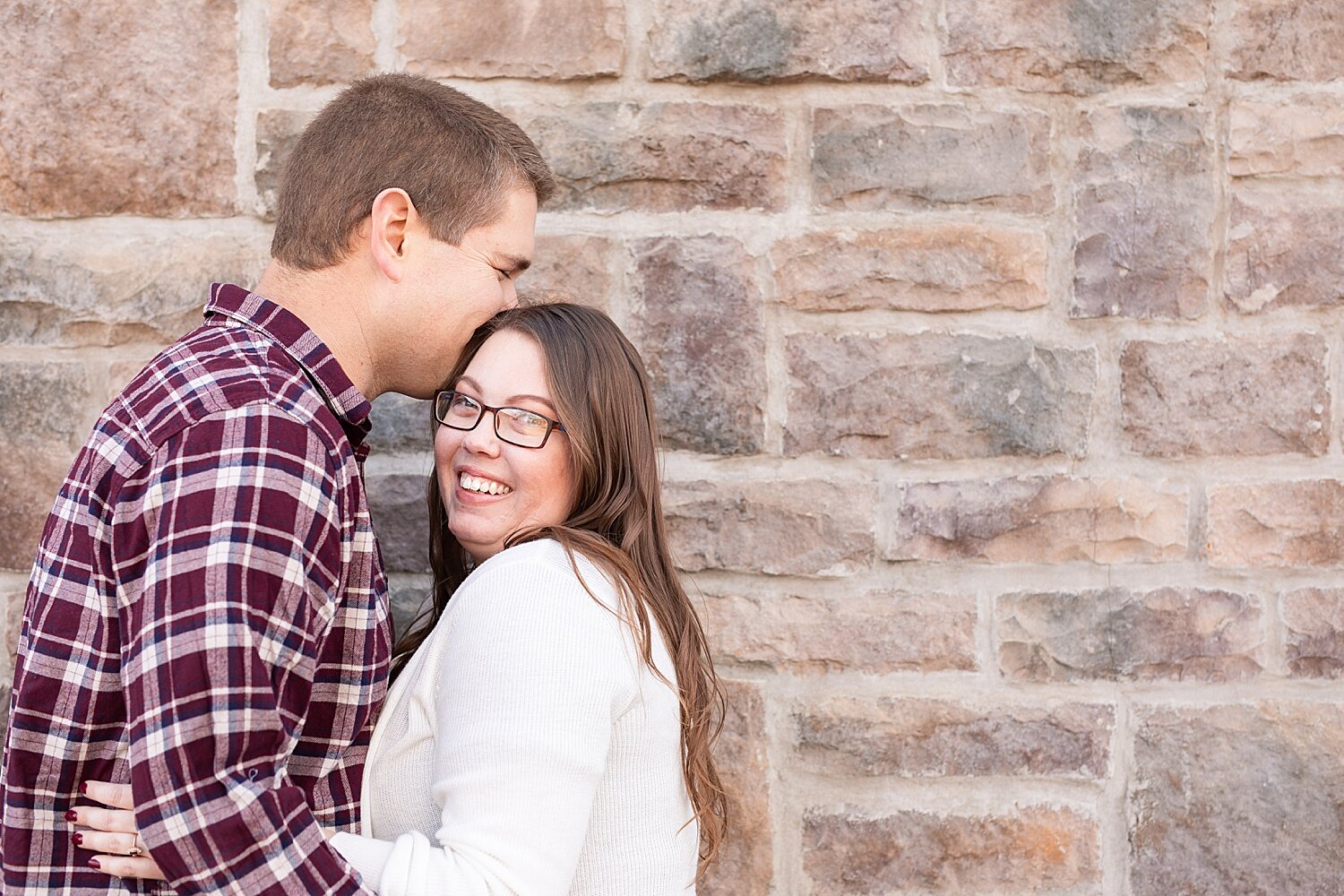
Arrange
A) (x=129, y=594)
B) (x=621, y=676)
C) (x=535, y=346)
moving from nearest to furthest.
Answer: (x=129, y=594) < (x=621, y=676) < (x=535, y=346)

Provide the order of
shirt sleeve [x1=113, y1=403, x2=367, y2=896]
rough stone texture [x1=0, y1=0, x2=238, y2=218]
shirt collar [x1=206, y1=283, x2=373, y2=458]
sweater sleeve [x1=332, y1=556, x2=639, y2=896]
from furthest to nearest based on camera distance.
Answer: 1. rough stone texture [x1=0, y1=0, x2=238, y2=218]
2. shirt collar [x1=206, y1=283, x2=373, y2=458]
3. sweater sleeve [x1=332, y1=556, x2=639, y2=896]
4. shirt sleeve [x1=113, y1=403, x2=367, y2=896]

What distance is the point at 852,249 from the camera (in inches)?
91.2

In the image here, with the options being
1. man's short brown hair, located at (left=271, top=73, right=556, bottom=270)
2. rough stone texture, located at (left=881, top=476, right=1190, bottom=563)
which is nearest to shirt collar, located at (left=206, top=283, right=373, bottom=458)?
man's short brown hair, located at (left=271, top=73, right=556, bottom=270)

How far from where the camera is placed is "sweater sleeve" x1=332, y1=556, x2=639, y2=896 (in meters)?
1.42

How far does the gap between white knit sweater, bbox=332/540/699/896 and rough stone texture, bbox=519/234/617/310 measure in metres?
0.79

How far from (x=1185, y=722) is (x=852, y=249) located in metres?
1.18

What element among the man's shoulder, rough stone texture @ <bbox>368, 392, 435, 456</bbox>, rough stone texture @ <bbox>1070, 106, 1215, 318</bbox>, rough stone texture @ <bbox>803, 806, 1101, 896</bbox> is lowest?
rough stone texture @ <bbox>803, 806, 1101, 896</bbox>

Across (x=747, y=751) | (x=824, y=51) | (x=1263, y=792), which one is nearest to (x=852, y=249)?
(x=824, y=51)

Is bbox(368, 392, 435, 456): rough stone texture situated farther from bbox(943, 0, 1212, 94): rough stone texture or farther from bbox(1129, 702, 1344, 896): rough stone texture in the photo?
bbox(1129, 702, 1344, 896): rough stone texture

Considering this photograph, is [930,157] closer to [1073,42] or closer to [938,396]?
[1073,42]

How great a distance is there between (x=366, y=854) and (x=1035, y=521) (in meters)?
1.47

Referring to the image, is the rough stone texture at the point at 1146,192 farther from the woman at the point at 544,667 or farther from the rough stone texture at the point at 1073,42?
the woman at the point at 544,667

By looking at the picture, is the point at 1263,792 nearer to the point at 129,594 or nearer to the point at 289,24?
the point at 129,594

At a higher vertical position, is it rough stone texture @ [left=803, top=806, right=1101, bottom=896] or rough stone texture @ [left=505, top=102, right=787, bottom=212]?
rough stone texture @ [left=505, top=102, right=787, bottom=212]
